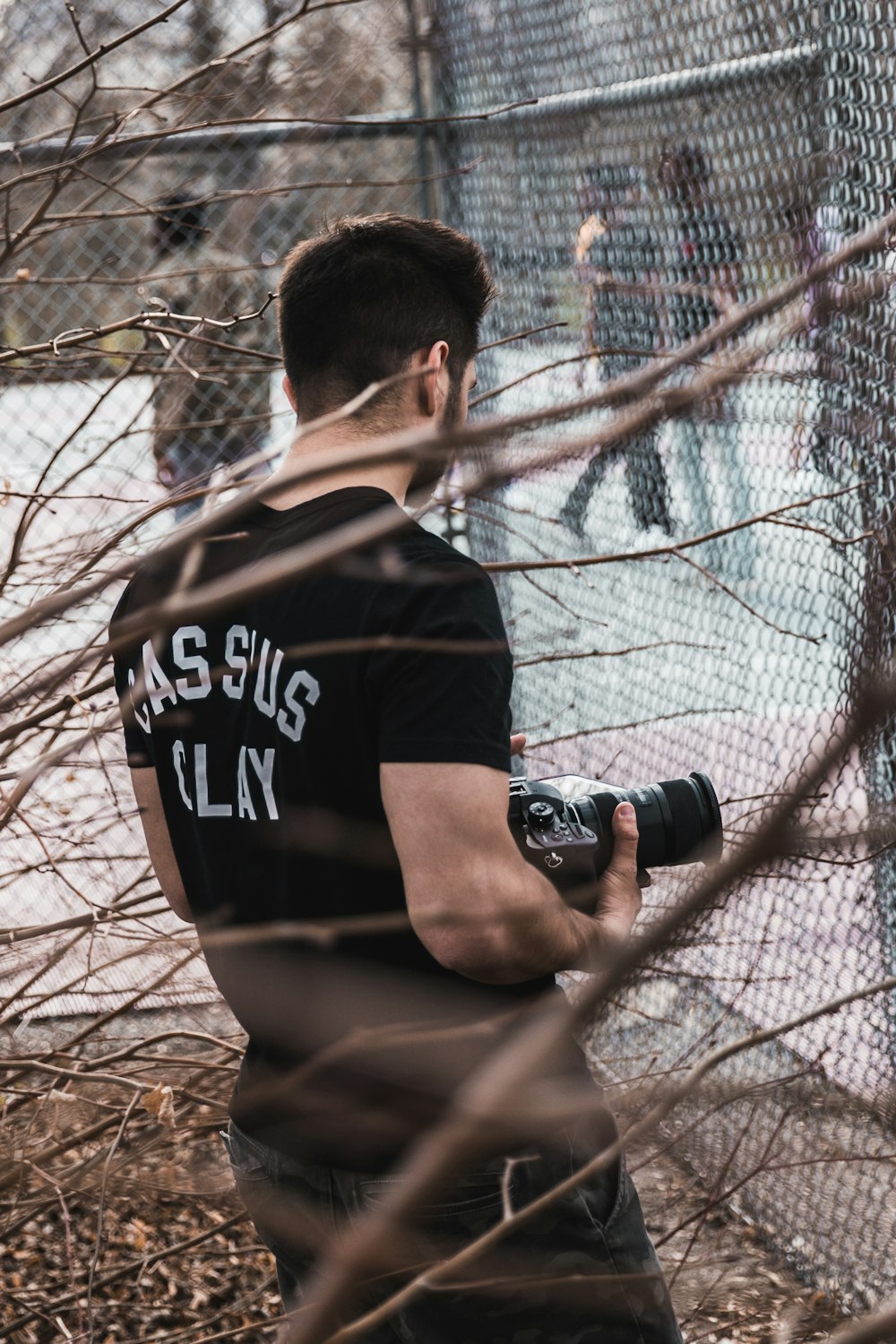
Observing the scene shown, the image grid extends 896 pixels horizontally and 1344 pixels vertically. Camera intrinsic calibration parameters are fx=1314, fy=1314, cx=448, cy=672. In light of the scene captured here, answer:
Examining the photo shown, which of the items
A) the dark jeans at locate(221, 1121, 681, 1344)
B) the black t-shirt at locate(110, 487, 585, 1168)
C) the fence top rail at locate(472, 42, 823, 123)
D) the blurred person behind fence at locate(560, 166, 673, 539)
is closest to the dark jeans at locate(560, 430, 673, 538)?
the blurred person behind fence at locate(560, 166, 673, 539)

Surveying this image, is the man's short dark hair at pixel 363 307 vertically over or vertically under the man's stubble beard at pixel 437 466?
over

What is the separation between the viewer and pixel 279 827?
1349 millimetres

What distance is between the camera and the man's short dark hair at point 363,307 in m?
1.43

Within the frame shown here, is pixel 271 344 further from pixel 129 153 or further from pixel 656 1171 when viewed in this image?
pixel 656 1171

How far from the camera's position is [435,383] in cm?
139

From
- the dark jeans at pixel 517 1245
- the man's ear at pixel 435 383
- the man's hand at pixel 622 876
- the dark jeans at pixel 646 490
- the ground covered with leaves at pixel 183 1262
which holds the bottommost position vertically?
the ground covered with leaves at pixel 183 1262

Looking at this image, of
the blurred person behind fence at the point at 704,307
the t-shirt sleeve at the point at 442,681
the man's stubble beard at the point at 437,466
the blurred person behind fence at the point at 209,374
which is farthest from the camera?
the blurred person behind fence at the point at 209,374

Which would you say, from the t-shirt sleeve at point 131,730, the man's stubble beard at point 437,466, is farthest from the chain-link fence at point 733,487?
the t-shirt sleeve at point 131,730

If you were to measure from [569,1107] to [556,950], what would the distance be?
92cm

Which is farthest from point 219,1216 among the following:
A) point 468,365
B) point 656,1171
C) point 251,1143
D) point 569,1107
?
point 569,1107

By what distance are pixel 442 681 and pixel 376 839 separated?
0.21 metres

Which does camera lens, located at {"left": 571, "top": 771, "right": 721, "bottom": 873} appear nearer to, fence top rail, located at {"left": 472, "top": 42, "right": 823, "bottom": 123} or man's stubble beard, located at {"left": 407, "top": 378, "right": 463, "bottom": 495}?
man's stubble beard, located at {"left": 407, "top": 378, "right": 463, "bottom": 495}

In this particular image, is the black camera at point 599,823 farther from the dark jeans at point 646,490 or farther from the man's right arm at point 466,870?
the dark jeans at point 646,490

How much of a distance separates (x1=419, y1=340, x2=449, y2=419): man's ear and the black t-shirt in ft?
0.50
